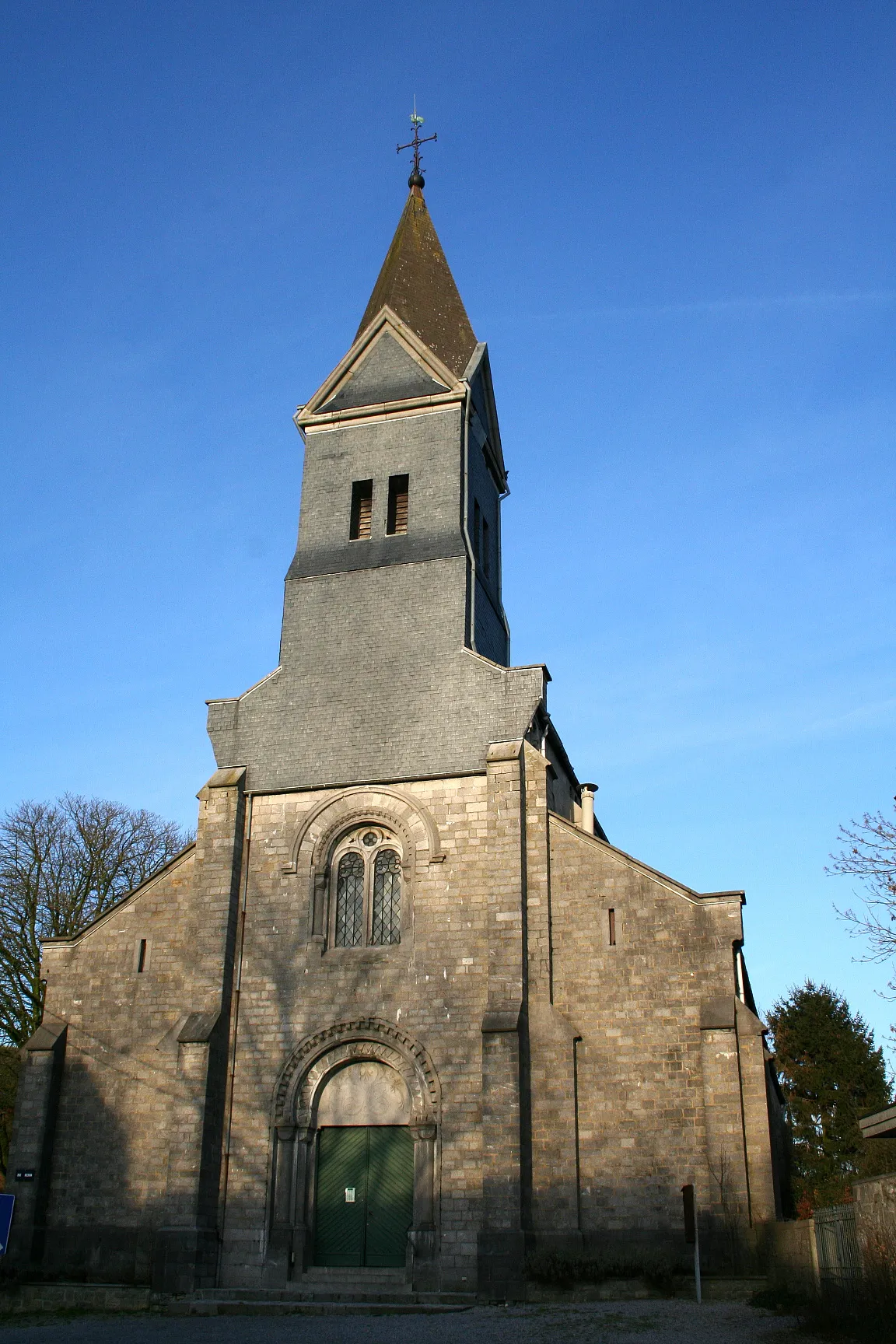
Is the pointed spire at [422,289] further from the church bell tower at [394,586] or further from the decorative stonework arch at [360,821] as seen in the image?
the decorative stonework arch at [360,821]

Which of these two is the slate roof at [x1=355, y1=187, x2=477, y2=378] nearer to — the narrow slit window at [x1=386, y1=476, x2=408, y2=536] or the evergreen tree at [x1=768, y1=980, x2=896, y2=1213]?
the narrow slit window at [x1=386, y1=476, x2=408, y2=536]

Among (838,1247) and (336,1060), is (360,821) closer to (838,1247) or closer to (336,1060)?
(336,1060)

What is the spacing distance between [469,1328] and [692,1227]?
4331 millimetres

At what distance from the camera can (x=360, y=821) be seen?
2358 centimetres

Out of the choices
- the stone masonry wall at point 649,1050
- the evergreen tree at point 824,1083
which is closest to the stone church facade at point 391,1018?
the stone masonry wall at point 649,1050

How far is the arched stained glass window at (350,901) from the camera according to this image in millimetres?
22984

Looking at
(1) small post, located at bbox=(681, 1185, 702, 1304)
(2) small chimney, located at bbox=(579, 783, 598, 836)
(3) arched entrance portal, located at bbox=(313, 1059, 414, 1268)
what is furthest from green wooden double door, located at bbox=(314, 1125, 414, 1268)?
(2) small chimney, located at bbox=(579, 783, 598, 836)

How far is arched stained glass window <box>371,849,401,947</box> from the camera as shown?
22812 millimetres

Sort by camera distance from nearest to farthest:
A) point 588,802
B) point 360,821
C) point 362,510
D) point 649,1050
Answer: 1. point 649,1050
2. point 360,821
3. point 362,510
4. point 588,802

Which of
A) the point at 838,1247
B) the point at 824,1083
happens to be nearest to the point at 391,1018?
the point at 838,1247

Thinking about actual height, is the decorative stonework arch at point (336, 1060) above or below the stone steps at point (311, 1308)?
above

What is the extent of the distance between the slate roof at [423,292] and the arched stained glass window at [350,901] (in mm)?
12401

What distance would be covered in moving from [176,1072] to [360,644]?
9344 mm

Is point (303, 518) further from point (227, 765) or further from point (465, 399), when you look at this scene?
point (227, 765)
